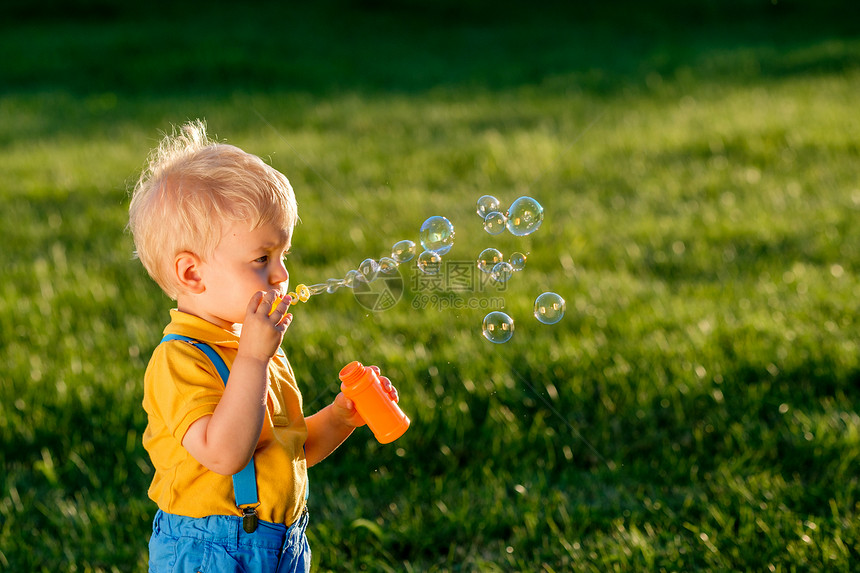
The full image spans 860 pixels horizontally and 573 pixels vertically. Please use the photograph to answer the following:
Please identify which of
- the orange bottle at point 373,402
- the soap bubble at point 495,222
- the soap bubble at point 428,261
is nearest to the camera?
the orange bottle at point 373,402

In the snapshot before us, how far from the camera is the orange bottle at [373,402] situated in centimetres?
205

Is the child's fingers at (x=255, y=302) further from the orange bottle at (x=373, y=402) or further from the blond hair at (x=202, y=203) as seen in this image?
the orange bottle at (x=373, y=402)

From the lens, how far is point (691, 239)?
513 cm

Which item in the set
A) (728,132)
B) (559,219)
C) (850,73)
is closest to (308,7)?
(850,73)

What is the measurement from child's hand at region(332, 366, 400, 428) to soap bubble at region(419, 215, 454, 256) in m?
0.81

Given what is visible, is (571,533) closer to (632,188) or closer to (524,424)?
(524,424)

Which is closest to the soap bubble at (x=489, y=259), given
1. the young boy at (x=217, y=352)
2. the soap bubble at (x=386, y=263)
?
the soap bubble at (x=386, y=263)

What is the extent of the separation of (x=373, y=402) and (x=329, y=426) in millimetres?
177

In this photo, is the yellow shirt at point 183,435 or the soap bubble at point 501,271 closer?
the yellow shirt at point 183,435

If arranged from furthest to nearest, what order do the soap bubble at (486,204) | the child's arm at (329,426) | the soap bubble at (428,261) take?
1. the soap bubble at (486,204)
2. the soap bubble at (428,261)
3. the child's arm at (329,426)

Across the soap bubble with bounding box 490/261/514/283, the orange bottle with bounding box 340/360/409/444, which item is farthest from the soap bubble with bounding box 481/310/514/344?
the orange bottle with bounding box 340/360/409/444

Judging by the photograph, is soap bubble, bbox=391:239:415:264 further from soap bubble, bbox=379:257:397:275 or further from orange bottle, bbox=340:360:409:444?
orange bottle, bbox=340:360:409:444

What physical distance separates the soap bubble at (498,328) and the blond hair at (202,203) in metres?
1.05

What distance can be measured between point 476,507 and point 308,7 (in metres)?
15.9
